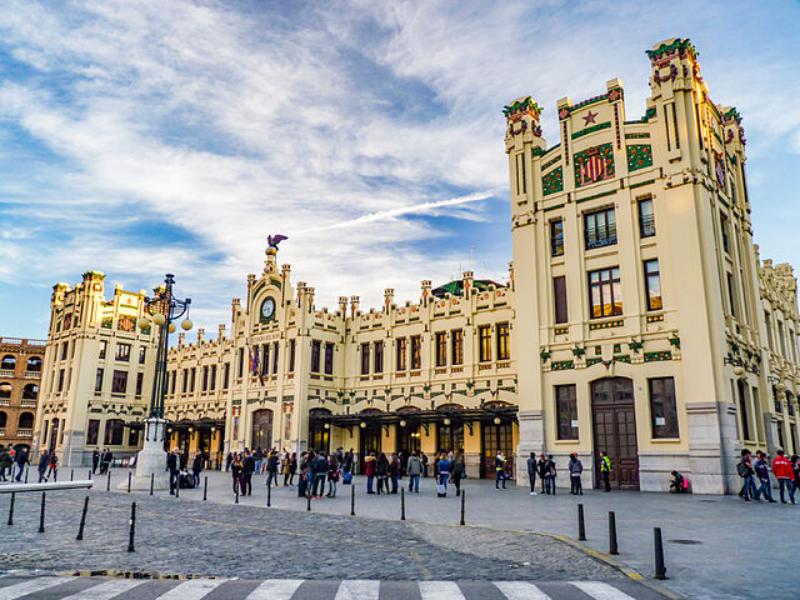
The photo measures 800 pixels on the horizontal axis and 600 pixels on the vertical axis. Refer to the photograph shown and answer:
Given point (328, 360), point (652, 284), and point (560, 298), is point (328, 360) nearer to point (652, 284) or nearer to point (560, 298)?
point (560, 298)

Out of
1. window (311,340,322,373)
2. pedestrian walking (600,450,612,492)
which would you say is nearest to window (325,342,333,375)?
window (311,340,322,373)

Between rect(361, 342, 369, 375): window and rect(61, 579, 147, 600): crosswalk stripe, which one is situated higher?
→ rect(361, 342, 369, 375): window

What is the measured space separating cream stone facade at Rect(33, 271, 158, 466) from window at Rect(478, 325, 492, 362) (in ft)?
117

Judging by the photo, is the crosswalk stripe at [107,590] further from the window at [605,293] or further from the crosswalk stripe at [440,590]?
the window at [605,293]

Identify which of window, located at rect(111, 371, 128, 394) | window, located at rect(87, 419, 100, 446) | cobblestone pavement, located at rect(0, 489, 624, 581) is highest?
window, located at rect(111, 371, 128, 394)

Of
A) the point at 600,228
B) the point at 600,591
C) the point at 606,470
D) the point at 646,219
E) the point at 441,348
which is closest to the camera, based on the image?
Result: the point at 600,591

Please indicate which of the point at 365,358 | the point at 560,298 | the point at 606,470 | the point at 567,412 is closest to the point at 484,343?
the point at 560,298

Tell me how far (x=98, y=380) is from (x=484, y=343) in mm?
38537

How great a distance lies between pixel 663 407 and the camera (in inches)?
993

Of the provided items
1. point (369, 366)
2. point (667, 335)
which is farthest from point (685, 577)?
point (369, 366)

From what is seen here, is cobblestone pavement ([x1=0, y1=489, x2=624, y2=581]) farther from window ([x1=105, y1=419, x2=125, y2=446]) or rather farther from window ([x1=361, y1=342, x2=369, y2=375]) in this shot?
window ([x1=105, y1=419, x2=125, y2=446])

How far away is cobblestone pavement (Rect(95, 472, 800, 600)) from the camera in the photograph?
9.19 metres

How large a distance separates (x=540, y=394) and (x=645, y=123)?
12.8 meters

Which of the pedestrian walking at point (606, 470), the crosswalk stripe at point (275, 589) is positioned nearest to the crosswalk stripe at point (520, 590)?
the crosswalk stripe at point (275, 589)
